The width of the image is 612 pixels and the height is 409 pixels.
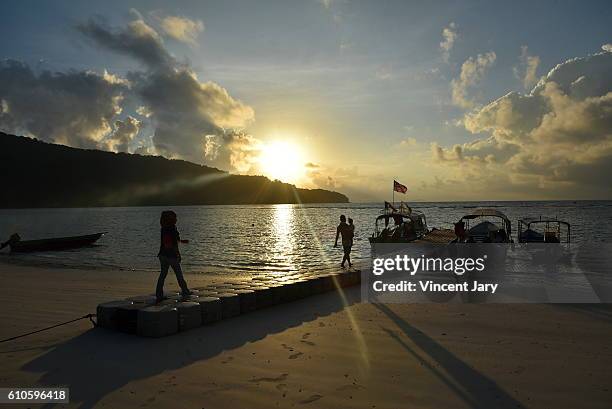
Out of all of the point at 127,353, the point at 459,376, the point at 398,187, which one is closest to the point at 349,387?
the point at 459,376

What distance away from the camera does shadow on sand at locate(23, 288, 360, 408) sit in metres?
6.79

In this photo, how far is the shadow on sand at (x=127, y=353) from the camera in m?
6.79

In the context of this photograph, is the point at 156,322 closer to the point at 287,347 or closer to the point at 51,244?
the point at 287,347

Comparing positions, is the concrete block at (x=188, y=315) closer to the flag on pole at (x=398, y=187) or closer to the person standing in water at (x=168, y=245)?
the person standing in water at (x=168, y=245)

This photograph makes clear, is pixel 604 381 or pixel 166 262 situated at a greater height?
pixel 166 262

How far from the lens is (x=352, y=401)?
609 centimetres

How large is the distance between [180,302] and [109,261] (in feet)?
83.3

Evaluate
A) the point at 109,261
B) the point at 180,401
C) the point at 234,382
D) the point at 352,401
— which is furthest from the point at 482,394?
the point at 109,261

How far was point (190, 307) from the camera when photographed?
31.7ft

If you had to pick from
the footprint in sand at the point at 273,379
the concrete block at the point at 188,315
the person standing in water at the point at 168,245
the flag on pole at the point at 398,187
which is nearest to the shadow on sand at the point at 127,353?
the concrete block at the point at 188,315

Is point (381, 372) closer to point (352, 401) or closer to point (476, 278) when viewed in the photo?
point (352, 401)

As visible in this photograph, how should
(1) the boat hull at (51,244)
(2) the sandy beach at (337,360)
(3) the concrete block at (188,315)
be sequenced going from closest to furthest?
(2) the sandy beach at (337,360)
(3) the concrete block at (188,315)
(1) the boat hull at (51,244)

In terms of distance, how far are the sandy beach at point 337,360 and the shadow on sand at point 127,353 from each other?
0.02 m

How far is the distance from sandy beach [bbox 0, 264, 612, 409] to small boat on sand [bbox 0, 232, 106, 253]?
91.9 ft
